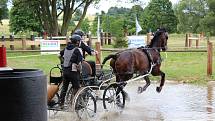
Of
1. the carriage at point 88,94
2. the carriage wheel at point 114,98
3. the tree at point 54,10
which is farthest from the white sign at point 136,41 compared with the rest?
the carriage wheel at point 114,98

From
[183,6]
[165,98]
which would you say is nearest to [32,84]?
[165,98]

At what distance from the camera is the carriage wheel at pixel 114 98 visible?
10.5 m

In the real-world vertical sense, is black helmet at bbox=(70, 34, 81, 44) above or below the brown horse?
above

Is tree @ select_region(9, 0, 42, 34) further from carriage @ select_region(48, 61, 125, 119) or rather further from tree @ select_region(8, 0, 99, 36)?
carriage @ select_region(48, 61, 125, 119)

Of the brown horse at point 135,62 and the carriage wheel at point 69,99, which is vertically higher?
the brown horse at point 135,62

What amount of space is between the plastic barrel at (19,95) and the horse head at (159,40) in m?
9.98

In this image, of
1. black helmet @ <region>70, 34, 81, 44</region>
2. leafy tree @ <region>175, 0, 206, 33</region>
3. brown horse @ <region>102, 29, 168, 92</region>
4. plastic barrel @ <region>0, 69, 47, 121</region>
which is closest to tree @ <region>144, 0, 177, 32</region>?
leafy tree @ <region>175, 0, 206, 33</region>

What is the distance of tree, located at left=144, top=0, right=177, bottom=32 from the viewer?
8294 centimetres

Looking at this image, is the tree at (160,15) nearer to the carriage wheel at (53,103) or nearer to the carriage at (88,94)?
the carriage at (88,94)

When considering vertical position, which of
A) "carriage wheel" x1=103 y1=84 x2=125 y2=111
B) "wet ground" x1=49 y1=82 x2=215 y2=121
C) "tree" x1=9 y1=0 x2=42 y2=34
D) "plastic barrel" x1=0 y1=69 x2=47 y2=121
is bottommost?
"wet ground" x1=49 y1=82 x2=215 y2=121

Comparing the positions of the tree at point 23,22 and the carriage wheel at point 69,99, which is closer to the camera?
the carriage wheel at point 69,99

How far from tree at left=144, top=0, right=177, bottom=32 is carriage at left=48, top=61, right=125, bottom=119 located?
7027cm

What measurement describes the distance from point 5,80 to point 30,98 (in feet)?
0.68

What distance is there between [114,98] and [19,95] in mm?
7483
